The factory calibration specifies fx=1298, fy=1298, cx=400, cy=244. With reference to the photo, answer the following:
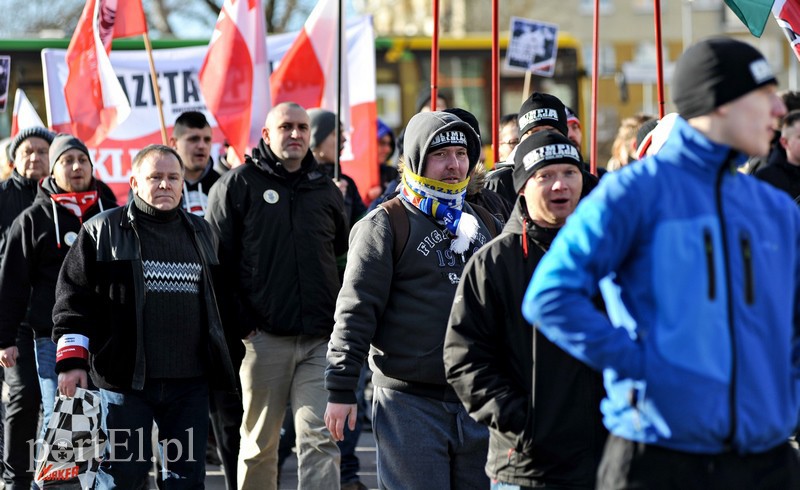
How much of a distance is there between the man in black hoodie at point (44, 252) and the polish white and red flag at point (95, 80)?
1.42 meters

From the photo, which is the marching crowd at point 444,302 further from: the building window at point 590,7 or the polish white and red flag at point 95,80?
the building window at point 590,7

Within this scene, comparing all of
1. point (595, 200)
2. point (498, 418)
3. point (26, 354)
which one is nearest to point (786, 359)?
point (595, 200)

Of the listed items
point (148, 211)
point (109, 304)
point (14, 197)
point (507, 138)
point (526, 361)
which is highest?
point (507, 138)

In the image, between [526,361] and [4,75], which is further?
[4,75]

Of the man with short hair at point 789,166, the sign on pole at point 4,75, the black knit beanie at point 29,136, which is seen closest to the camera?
the black knit beanie at point 29,136

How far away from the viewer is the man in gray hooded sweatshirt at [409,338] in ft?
16.3

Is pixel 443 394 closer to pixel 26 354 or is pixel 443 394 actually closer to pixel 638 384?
pixel 638 384

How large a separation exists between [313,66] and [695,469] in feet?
23.3

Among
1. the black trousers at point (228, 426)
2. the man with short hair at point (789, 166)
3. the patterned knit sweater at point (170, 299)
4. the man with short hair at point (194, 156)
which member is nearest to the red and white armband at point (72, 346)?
the patterned knit sweater at point (170, 299)

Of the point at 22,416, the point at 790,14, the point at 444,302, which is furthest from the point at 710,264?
the point at 22,416

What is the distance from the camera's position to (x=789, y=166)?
360 inches

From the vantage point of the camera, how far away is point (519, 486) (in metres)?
4.05

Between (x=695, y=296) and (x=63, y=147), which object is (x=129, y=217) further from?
(x=695, y=296)

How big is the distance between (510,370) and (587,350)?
1.09 metres
